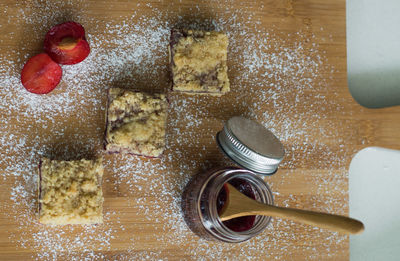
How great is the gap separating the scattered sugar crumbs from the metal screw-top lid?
114mm

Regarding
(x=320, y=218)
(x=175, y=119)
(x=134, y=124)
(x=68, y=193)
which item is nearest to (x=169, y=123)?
(x=175, y=119)

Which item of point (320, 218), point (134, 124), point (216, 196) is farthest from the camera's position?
point (134, 124)

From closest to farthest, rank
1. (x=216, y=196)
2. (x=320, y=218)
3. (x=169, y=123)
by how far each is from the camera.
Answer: (x=320, y=218) < (x=216, y=196) < (x=169, y=123)

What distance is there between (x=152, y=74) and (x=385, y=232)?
3.98 ft

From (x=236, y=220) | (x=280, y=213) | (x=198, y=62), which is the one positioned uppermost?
(x=198, y=62)

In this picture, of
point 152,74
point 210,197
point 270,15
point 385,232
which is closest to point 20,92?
point 152,74

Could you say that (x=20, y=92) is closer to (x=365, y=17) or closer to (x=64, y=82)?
(x=64, y=82)

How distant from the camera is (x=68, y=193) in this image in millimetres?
1283

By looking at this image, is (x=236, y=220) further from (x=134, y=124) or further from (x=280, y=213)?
(x=134, y=124)

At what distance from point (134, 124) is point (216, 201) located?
1.25 ft

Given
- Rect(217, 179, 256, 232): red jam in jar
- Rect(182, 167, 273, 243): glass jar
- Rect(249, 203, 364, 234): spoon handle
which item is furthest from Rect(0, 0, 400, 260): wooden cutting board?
Rect(249, 203, 364, 234): spoon handle

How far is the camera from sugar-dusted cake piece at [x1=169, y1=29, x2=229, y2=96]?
137 cm

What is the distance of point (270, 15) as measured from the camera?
4.96ft

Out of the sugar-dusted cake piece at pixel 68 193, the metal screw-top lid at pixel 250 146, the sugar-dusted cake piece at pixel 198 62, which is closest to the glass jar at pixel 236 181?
the metal screw-top lid at pixel 250 146
